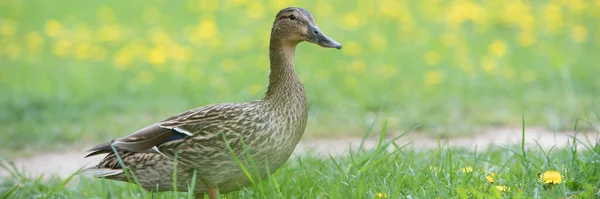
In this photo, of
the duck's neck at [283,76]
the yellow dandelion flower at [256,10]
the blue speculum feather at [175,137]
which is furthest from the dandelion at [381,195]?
the yellow dandelion flower at [256,10]

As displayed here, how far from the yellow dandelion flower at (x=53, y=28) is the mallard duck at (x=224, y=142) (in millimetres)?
7858

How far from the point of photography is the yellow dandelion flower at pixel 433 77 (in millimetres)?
9758

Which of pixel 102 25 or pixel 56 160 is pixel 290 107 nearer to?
pixel 56 160

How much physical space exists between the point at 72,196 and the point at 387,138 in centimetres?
363

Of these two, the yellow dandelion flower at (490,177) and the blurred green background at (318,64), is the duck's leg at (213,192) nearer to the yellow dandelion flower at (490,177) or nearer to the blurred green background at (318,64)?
the yellow dandelion flower at (490,177)

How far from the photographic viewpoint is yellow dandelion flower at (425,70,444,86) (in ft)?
32.0

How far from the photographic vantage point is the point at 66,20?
12562 millimetres

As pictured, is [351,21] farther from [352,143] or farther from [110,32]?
[352,143]

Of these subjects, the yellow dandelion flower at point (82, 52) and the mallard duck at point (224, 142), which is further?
Answer: the yellow dandelion flower at point (82, 52)

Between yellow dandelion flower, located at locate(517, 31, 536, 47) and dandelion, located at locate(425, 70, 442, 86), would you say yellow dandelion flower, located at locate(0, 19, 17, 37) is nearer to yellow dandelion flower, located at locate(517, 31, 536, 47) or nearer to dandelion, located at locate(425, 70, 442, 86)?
dandelion, located at locate(425, 70, 442, 86)

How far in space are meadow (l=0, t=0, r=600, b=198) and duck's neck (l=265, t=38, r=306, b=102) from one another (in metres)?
0.43

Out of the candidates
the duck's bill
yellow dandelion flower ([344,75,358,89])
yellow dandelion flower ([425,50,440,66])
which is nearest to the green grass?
the duck's bill

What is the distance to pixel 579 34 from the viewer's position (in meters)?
11.5

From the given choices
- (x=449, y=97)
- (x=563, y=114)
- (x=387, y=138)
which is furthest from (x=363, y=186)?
(x=449, y=97)
